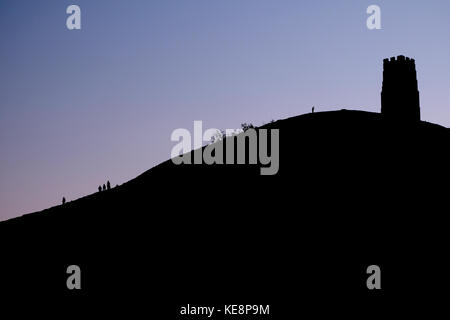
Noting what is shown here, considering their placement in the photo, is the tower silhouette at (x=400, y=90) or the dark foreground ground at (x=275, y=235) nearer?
the dark foreground ground at (x=275, y=235)

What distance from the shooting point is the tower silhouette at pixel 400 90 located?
3956cm

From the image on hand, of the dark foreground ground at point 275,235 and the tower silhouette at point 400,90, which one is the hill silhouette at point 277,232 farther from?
the tower silhouette at point 400,90

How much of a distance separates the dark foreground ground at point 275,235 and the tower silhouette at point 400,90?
274 inches

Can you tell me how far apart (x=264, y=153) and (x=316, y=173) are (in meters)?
4.05

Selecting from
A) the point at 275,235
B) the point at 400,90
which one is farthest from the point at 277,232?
the point at 400,90

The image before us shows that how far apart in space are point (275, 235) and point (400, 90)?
20223 millimetres

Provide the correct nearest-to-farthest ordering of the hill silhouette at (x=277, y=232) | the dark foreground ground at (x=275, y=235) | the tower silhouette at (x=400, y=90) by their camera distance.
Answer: the dark foreground ground at (x=275, y=235) → the hill silhouette at (x=277, y=232) → the tower silhouette at (x=400, y=90)

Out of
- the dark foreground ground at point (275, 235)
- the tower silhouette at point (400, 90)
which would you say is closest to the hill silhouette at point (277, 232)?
the dark foreground ground at point (275, 235)

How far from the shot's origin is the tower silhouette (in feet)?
130

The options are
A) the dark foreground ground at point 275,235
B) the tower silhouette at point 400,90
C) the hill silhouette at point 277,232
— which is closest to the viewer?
the dark foreground ground at point 275,235

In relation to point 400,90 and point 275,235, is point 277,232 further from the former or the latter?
point 400,90

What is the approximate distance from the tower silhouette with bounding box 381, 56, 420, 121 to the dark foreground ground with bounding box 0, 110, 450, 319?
6.95m

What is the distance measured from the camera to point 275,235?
25.9m

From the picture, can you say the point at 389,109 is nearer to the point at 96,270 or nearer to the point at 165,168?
the point at 165,168
